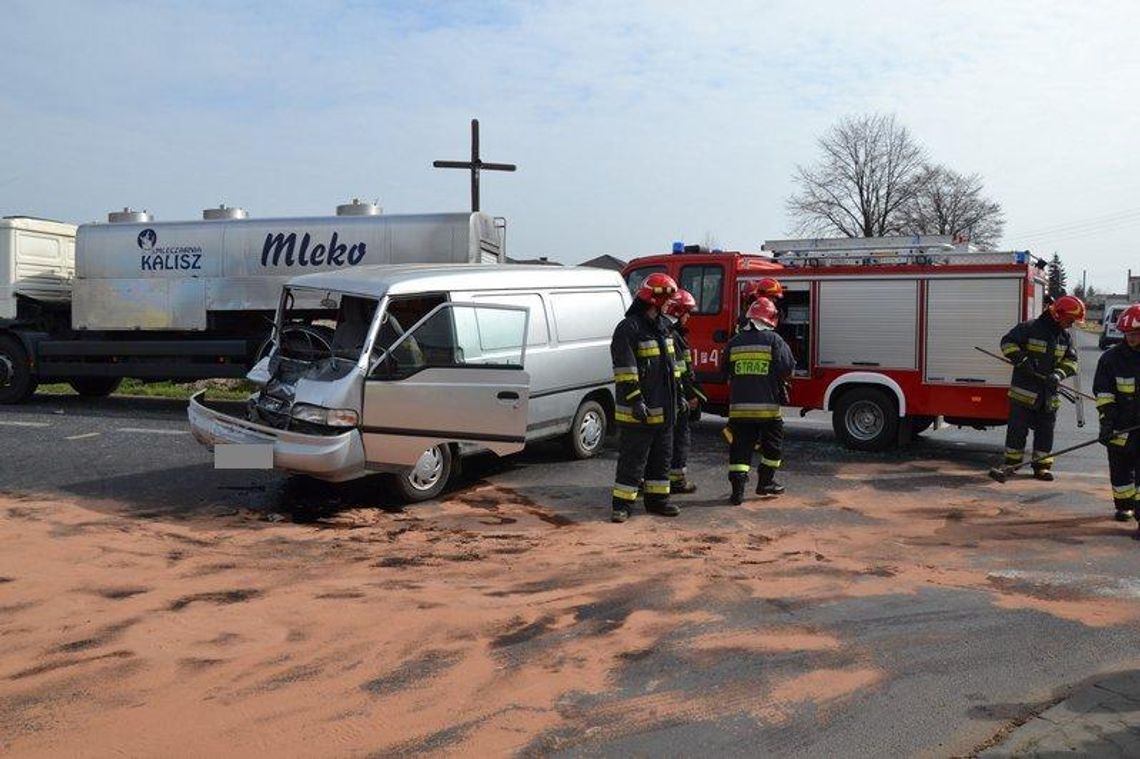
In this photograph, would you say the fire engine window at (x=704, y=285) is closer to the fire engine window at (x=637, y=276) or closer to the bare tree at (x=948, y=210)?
the fire engine window at (x=637, y=276)

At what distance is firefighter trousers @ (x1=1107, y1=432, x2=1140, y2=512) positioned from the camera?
7.61 m

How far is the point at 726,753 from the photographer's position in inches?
147

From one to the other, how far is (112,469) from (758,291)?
660 cm

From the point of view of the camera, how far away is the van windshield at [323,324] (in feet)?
26.7

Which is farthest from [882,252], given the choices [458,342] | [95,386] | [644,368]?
[95,386]

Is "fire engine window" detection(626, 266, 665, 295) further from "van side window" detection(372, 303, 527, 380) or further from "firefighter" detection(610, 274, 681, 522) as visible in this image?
"firefighter" detection(610, 274, 681, 522)

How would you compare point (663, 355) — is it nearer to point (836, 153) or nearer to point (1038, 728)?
point (1038, 728)

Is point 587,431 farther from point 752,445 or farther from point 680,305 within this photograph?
point 752,445

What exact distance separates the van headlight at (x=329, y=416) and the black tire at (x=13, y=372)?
9.34 metres

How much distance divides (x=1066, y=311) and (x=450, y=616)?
6952 millimetres

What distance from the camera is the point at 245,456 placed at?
7680 millimetres

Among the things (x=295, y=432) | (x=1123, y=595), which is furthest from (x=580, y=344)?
(x=1123, y=595)

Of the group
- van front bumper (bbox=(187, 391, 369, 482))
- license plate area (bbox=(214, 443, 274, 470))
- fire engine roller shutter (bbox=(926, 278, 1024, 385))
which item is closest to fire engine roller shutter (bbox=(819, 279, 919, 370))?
fire engine roller shutter (bbox=(926, 278, 1024, 385))

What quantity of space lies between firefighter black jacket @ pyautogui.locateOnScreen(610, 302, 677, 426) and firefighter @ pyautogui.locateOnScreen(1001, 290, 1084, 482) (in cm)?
367
